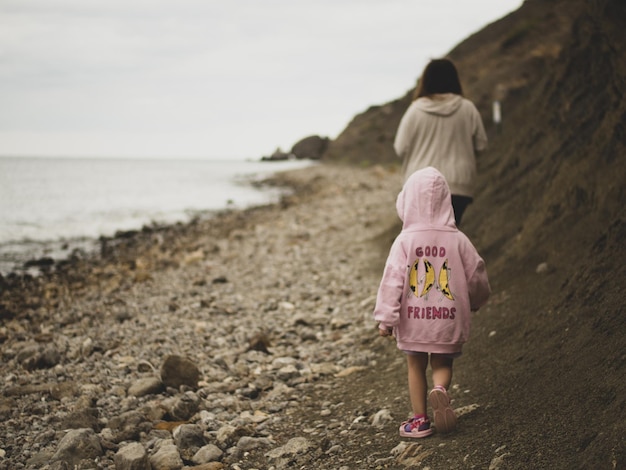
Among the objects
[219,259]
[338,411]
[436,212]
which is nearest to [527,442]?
[436,212]

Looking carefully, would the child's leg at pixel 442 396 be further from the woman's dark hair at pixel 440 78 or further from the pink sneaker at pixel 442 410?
the woman's dark hair at pixel 440 78

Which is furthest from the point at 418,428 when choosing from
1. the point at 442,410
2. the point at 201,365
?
the point at 201,365

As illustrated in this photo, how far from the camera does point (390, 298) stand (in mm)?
3660

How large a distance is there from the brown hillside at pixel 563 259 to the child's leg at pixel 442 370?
0.43m

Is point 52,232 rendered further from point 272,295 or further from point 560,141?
point 560,141

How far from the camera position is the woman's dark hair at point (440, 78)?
5418 millimetres

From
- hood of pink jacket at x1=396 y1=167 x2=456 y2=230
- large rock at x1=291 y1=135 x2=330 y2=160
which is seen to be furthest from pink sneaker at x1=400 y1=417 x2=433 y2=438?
large rock at x1=291 y1=135 x2=330 y2=160

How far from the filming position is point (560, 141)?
7801mm

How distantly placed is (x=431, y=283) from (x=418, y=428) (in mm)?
1017

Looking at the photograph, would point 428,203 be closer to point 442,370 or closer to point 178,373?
point 442,370

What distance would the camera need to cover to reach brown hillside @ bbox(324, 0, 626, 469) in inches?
132

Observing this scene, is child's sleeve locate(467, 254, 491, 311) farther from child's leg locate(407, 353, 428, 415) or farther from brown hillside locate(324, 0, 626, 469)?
brown hillside locate(324, 0, 626, 469)

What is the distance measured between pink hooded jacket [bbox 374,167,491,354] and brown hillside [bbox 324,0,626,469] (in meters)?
0.75

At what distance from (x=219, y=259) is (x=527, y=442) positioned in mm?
11091
